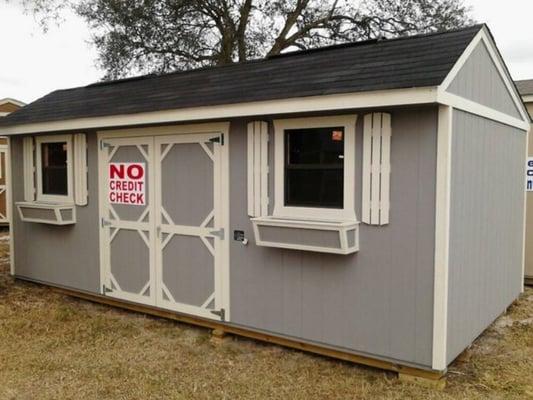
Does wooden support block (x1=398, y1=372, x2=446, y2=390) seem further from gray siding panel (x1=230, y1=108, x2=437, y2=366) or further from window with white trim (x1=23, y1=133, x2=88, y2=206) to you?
window with white trim (x1=23, y1=133, x2=88, y2=206)

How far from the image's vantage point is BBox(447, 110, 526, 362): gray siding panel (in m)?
3.59

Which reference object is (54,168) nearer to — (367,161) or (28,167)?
(28,167)

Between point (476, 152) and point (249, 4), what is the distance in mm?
10290

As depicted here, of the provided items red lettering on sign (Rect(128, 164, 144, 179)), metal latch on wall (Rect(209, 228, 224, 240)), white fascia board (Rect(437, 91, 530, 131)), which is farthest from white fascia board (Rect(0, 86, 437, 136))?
metal latch on wall (Rect(209, 228, 224, 240))

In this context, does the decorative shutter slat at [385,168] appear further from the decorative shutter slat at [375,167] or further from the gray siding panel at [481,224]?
the gray siding panel at [481,224]

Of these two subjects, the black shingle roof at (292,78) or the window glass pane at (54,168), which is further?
the window glass pane at (54,168)

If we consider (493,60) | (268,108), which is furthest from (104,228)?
(493,60)

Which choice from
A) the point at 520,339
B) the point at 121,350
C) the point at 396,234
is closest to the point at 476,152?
the point at 396,234

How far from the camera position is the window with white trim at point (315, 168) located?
3.73 m

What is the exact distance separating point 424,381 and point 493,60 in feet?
8.70

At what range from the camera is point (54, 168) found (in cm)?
593

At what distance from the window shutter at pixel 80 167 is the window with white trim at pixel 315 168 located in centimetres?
249

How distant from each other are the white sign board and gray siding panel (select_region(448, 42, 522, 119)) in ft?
9.76

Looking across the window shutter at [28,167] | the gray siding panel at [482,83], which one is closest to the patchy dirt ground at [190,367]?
the window shutter at [28,167]
